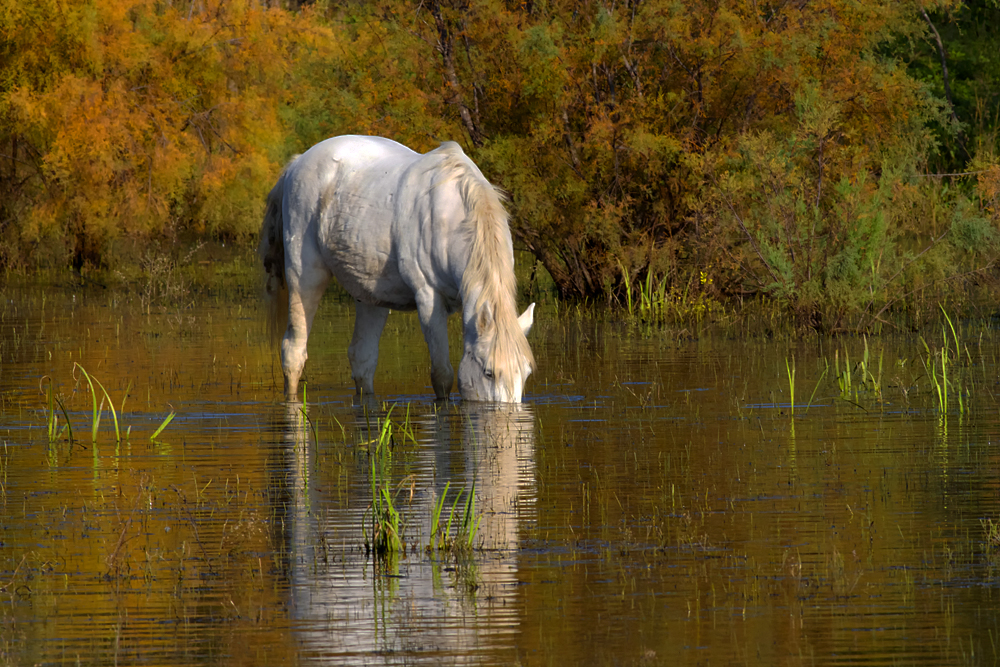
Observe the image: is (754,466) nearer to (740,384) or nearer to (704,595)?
(704,595)

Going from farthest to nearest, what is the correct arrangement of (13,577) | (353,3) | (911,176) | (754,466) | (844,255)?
(353,3) → (911,176) → (844,255) → (754,466) → (13,577)

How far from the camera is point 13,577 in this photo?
5859mm

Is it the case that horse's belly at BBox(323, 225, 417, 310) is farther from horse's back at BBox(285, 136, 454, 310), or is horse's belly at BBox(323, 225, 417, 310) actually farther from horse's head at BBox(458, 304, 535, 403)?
horse's head at BBox(458, 304, 535, 403)

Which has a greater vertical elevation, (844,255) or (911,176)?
(911,176)

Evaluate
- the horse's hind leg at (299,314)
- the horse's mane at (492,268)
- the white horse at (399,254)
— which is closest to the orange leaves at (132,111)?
the white horse at (399,254)

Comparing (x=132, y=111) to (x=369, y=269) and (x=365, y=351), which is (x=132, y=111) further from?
(x=369, y=269)

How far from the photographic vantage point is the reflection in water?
4984 millimetres

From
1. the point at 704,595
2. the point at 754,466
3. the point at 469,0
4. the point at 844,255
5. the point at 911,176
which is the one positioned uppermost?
the point at 469,0

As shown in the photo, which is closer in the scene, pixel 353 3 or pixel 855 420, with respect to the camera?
pixel 855 420

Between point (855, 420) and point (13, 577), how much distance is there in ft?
18.5

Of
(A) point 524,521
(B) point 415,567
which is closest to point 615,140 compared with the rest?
(A) point 524,521

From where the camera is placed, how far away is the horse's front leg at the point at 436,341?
11055 mm

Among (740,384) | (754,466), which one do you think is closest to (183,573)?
(754,466)

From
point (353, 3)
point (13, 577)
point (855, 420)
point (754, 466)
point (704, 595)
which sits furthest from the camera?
point (353, 3)
